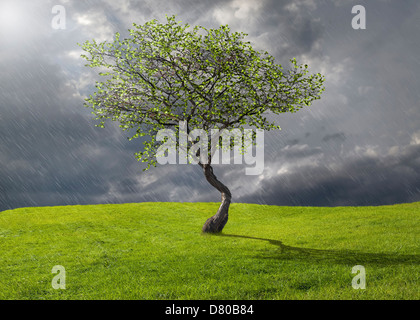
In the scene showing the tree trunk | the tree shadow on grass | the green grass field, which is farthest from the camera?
the tree trunk

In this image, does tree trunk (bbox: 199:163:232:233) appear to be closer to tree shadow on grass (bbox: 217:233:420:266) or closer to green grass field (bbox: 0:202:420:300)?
green grass field (bbox: 0:202:420:300)

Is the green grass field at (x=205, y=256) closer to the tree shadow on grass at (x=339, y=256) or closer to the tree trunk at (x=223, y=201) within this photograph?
the tree shadow on grass at (x=339, y=256)

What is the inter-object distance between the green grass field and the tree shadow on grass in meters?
0.05

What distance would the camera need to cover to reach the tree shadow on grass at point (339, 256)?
59.9 feet

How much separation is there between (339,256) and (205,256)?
308 inches

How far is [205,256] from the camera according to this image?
806 inches

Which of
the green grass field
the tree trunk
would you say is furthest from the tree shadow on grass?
the tree trunk

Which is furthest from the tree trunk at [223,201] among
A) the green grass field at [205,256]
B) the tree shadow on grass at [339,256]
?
the tree shadow on grass at [339,256]

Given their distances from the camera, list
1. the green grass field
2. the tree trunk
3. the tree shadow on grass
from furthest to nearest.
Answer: the tree trunk < the tree shadow on grass < the green grass field

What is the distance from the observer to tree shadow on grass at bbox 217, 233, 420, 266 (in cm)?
1826

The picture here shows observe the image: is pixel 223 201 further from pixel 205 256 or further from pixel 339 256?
pixel 339 256

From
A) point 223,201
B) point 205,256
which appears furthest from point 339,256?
point 223,201

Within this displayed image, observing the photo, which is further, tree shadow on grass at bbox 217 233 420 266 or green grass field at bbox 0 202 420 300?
tree shadow on grass at bbox 217 233 420 266
